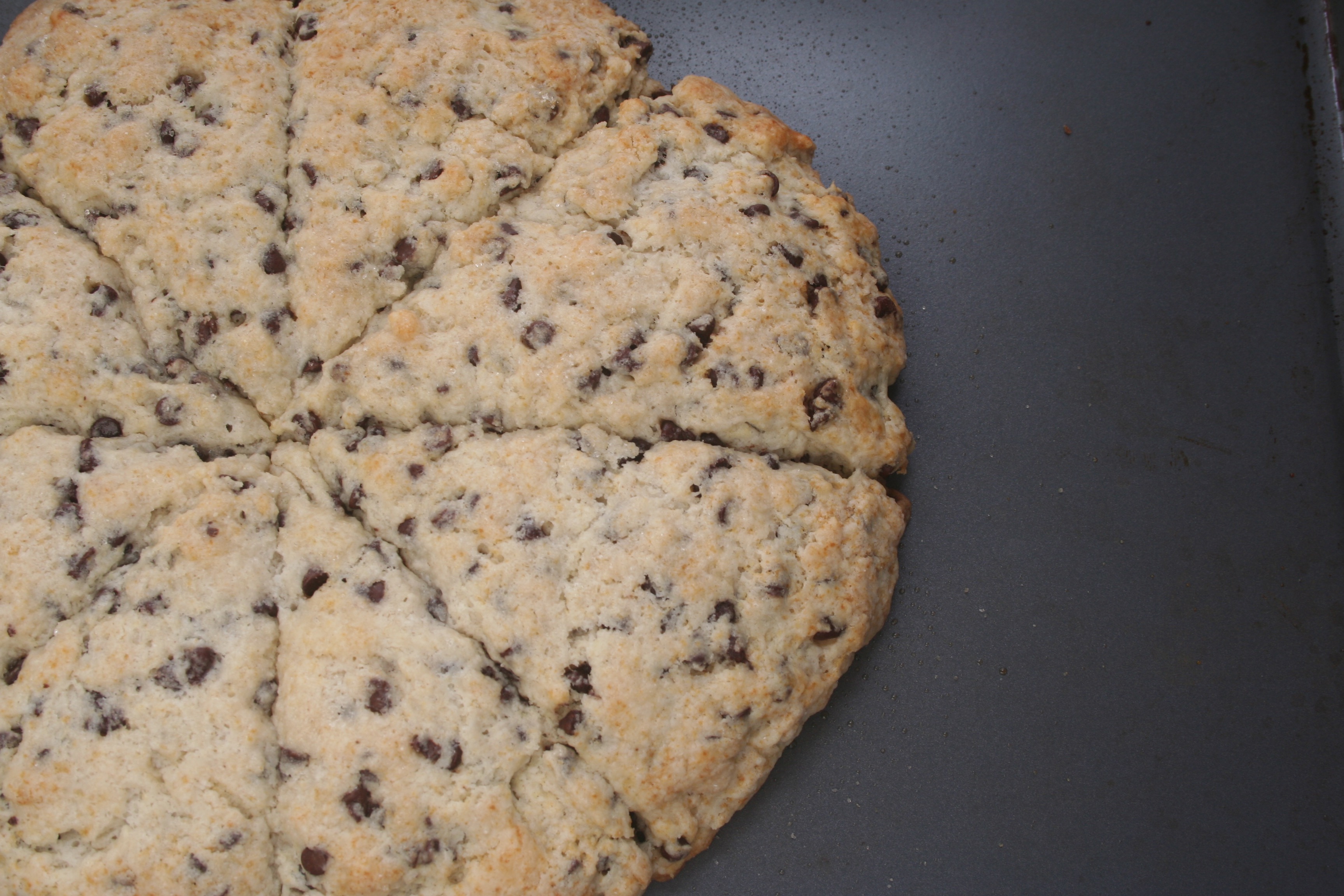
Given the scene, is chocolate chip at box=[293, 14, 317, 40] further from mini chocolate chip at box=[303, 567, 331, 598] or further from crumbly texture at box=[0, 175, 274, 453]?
mini chocolate chip at box=[303, 567, 331, 598]

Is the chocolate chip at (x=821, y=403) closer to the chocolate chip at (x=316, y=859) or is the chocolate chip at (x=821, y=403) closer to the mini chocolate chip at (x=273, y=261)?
the mini chocolate chip at (x=273, y=261)

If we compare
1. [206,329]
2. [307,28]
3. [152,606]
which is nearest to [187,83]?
[307,28]

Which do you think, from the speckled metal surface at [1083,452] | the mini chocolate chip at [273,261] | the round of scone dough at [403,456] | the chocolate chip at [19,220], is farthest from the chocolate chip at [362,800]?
the chocolate chip at [19,220]

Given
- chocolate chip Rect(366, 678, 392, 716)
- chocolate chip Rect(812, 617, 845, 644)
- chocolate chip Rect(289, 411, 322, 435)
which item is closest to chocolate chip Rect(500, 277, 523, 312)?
chocolate chip Rect(289, 411, 322, 435)

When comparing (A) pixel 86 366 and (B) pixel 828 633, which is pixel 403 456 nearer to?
(A) pixel 86 366

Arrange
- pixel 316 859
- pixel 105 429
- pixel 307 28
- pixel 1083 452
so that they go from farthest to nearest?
1. pixel 1083 452
2. pixel 307 28
3. pixel 105 429
4. pixel 316 859
